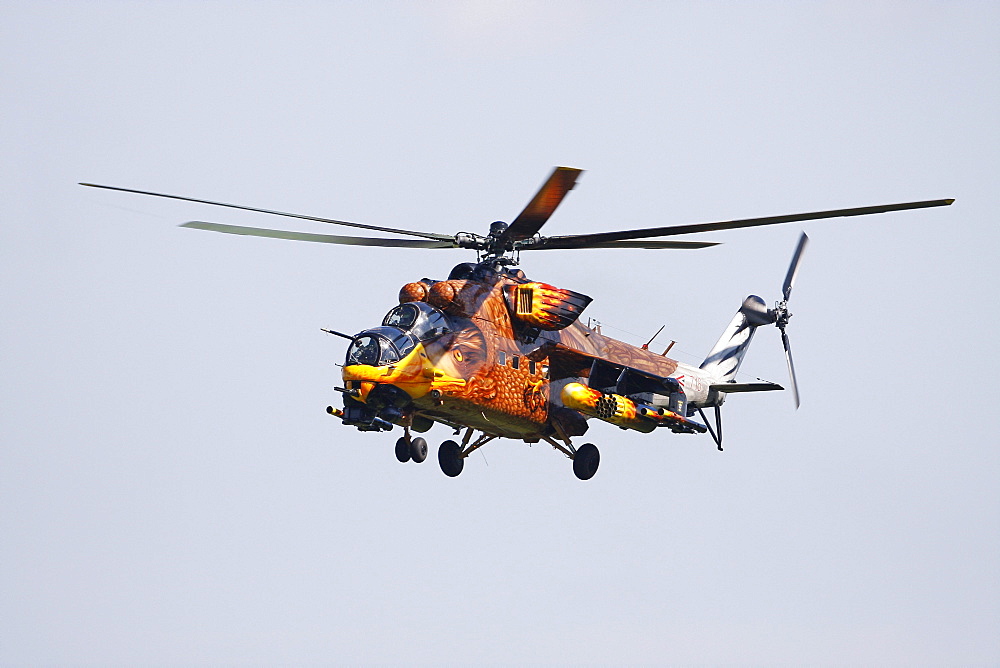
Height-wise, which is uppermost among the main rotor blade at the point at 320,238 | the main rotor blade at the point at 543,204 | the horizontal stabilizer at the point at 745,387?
the main rotor blade at the point at 543,204

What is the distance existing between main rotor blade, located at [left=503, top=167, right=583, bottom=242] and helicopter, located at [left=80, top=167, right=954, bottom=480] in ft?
0.13

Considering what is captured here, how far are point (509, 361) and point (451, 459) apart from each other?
375 cm

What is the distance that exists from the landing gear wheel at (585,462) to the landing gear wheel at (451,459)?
2.94 m

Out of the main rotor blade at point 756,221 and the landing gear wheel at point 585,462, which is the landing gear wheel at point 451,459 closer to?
the landing gear wheel at point 585,462

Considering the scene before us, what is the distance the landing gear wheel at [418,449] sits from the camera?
112ft

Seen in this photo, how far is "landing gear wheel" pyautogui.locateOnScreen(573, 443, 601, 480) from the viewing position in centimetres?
3659

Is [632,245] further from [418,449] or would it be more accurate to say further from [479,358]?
[418,449]

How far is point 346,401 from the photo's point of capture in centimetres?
3262

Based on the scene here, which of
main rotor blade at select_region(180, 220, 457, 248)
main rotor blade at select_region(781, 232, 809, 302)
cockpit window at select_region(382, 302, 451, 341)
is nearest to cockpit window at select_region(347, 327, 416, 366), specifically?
cockpit window at select_region(382, 302, 451, 341)

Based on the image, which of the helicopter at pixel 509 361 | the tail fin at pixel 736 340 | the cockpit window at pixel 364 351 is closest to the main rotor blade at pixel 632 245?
the helicopter at pixel 509 361

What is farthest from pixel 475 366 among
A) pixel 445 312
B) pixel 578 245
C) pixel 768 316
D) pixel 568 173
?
pixel 768 316

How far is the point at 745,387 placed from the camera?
36812 millimetres

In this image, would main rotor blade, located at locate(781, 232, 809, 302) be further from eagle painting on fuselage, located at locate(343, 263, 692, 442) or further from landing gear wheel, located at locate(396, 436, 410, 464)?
landing gear wheel, located at locate(396, 436, 410, 464)

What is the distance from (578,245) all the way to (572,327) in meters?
3.46
